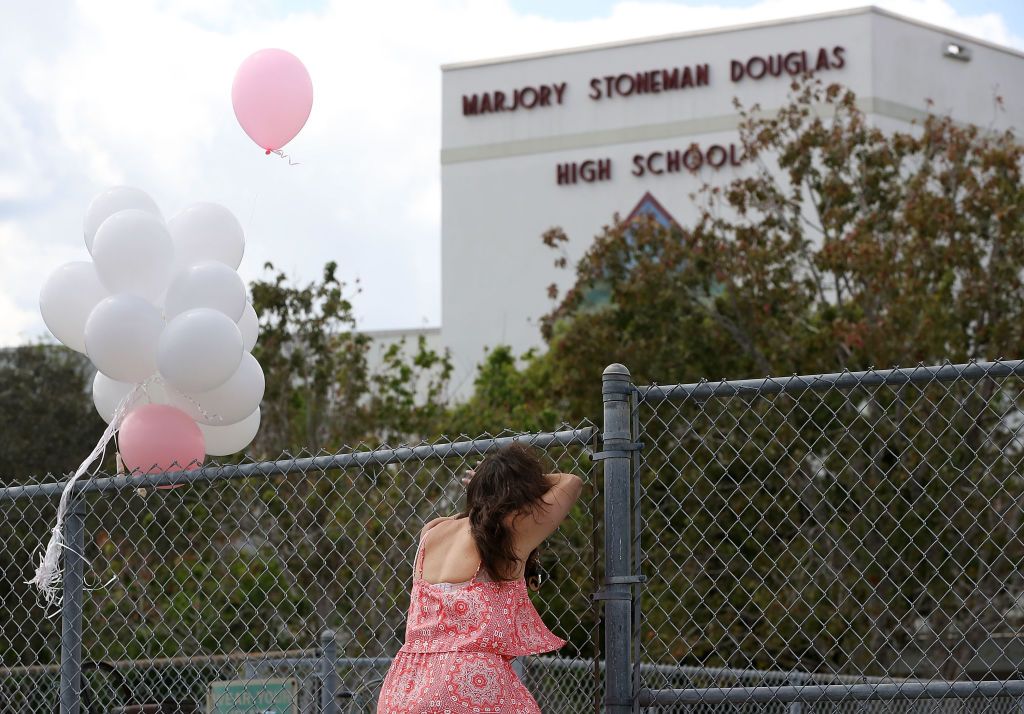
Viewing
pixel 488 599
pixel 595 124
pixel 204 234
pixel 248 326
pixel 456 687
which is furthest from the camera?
pixel 595 124

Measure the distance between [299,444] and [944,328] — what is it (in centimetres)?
719

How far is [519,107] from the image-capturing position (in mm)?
26562

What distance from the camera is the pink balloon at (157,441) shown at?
4410mm

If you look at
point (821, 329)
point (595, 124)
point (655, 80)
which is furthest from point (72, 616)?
point (655, 80)

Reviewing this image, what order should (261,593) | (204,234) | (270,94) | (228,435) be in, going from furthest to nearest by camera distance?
1. (261,593)
2. (270,94)
3. (228,435)
4. (204,234)

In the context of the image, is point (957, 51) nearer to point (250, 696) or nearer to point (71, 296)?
point (250, 696)

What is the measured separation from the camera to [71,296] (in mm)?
4594

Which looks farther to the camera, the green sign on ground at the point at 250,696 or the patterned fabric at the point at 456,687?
the green sign on ground at the point at 250,696

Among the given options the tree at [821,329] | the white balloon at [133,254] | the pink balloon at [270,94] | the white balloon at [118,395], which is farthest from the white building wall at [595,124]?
the white balloon at [133,254]

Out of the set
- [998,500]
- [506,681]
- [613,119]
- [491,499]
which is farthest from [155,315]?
[613,119]

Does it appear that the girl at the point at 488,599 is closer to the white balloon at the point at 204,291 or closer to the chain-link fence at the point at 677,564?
the chain-link fence at the point at 677,564

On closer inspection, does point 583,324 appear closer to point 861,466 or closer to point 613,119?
point 861,466

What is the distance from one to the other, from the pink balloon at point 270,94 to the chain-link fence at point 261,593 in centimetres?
146

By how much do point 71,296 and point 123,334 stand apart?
1.21 ft
